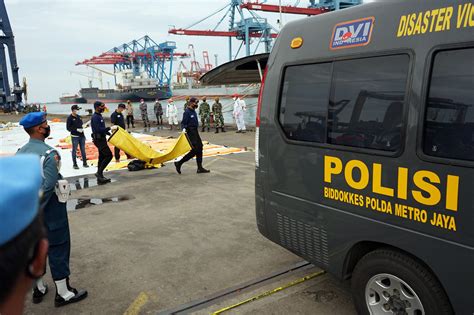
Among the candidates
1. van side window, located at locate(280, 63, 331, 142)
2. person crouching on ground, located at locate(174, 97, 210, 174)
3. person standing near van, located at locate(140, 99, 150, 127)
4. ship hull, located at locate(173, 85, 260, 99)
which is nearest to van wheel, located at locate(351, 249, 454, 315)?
van side window, located at locate(280, 63, 331, 142)

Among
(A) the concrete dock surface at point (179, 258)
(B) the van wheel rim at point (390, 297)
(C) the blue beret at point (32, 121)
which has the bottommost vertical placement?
(A) the concrete dock surface at point (179, 258)

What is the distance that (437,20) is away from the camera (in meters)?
2.41

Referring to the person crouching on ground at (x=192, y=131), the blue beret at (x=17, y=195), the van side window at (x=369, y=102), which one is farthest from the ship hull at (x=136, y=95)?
the blue beret at (x=17, y=195)

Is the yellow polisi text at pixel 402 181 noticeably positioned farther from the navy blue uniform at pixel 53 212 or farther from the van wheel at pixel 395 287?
the navy blue uniform at pixel 53 212

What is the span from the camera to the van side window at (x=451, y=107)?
2248mm

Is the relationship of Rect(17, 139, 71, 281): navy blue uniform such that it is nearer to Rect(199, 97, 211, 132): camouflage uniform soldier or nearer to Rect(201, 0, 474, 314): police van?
Rect(201, 0, 474, 314): police van

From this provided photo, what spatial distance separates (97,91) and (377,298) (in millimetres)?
115717

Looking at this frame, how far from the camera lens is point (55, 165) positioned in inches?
129

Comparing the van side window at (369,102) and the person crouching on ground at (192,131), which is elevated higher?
the van side window at (369,102)

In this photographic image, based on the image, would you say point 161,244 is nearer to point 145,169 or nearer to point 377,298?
point 377,298

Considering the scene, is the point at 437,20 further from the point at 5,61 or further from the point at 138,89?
the point at 138,89

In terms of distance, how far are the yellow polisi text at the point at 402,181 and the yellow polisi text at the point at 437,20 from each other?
91 centimetres

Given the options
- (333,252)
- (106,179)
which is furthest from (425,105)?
(106,179)

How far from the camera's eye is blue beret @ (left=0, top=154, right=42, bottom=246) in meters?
0.91
